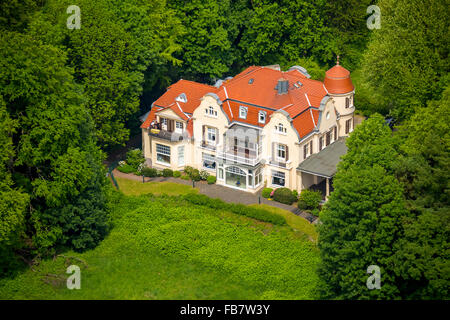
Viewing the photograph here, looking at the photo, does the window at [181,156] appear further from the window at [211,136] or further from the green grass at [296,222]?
the green grass at [296,222]

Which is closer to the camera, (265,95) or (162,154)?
(265,95)

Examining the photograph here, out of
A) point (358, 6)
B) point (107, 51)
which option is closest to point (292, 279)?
point (107, 51)

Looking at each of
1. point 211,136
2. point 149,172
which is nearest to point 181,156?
point 149,172

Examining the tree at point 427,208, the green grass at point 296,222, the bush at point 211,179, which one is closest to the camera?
the tree at point 427,208

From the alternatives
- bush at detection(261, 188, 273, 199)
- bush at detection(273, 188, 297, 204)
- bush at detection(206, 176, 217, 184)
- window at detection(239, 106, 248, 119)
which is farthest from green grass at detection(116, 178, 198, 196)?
window at detection(239, 106, 248, 119)

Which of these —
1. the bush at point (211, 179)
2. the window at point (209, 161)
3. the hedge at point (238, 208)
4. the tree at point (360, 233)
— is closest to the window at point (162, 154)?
the window at point (209, 161)

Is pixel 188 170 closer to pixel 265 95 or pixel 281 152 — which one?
pixel 281 152
